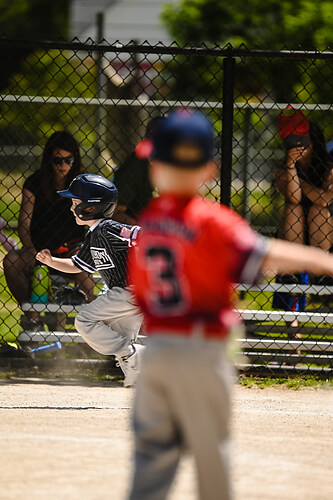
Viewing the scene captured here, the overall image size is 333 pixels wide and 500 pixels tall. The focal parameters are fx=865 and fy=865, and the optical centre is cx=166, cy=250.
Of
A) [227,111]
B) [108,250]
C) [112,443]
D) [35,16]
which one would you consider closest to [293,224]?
[227,111]

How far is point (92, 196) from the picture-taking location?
216 inches

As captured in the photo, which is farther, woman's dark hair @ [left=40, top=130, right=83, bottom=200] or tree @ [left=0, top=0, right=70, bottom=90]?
tree @ [left=0, top=0, right=70, bottom=90]

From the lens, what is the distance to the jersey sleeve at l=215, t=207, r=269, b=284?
9.05 ft

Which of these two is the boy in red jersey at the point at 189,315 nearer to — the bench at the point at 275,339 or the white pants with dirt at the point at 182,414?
the white pants with dirt at the point at 182,414

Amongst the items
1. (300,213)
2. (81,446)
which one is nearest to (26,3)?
(300,213)

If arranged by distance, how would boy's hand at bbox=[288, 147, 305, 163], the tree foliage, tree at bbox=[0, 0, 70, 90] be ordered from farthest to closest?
tree at bbox=[0, 0, 70, 90] → the tree foliage → boy's hand at bbox=[288, 147, 305, 163]

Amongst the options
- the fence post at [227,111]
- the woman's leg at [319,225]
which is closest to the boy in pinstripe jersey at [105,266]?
the fence post at [227,111]

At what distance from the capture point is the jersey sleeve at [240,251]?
2.76 meters

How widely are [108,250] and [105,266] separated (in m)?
0.11

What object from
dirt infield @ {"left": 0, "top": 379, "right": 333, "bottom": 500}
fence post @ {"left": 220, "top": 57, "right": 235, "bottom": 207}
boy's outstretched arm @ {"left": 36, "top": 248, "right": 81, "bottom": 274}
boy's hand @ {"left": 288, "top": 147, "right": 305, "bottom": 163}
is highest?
fence post @ {"left": 220, "top": 57, "right": 235, "bottom": 207}

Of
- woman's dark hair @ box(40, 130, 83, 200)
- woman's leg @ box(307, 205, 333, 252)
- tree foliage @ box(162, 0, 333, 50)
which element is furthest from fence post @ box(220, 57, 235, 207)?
tree foliage @ box(162, 0, 333, 50)

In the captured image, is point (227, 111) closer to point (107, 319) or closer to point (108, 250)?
point (108, 250)

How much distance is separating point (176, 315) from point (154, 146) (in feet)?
1.84

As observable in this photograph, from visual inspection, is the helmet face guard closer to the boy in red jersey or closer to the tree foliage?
the boy in red jersey
